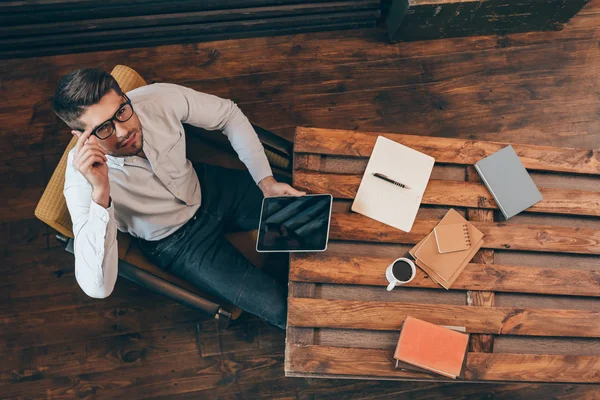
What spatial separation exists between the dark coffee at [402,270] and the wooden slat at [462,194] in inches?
9.5

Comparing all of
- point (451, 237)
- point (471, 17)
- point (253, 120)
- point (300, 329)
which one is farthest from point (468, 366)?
point (471, 17)

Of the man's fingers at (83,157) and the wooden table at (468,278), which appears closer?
the man's fingers at (83,157)

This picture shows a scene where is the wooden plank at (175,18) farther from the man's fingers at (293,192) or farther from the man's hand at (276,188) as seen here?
the man's fingers at (293,192)

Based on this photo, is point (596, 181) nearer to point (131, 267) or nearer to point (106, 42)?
point (131, 267)

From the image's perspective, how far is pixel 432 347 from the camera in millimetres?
1442

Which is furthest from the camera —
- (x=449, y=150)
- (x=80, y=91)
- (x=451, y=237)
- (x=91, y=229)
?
(x=449, y=150)

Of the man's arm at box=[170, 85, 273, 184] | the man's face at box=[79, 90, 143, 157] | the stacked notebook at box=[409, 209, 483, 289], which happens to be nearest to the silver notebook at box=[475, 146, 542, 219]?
the stacked notebook at box=[409, 209, 483, 289]

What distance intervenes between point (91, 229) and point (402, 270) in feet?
3.21

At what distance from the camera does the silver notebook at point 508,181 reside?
161cm

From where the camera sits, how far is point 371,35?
262 centimetres

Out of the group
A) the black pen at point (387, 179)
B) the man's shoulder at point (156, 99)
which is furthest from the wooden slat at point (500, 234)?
the man's shoulder at point (156, 99)

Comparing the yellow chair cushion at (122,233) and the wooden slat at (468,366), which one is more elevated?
the yellow chair cushion at (122,233)

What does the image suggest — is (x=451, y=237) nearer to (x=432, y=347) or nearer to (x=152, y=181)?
(x=432, y=347)

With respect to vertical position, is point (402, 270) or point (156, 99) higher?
point (156, 99)
